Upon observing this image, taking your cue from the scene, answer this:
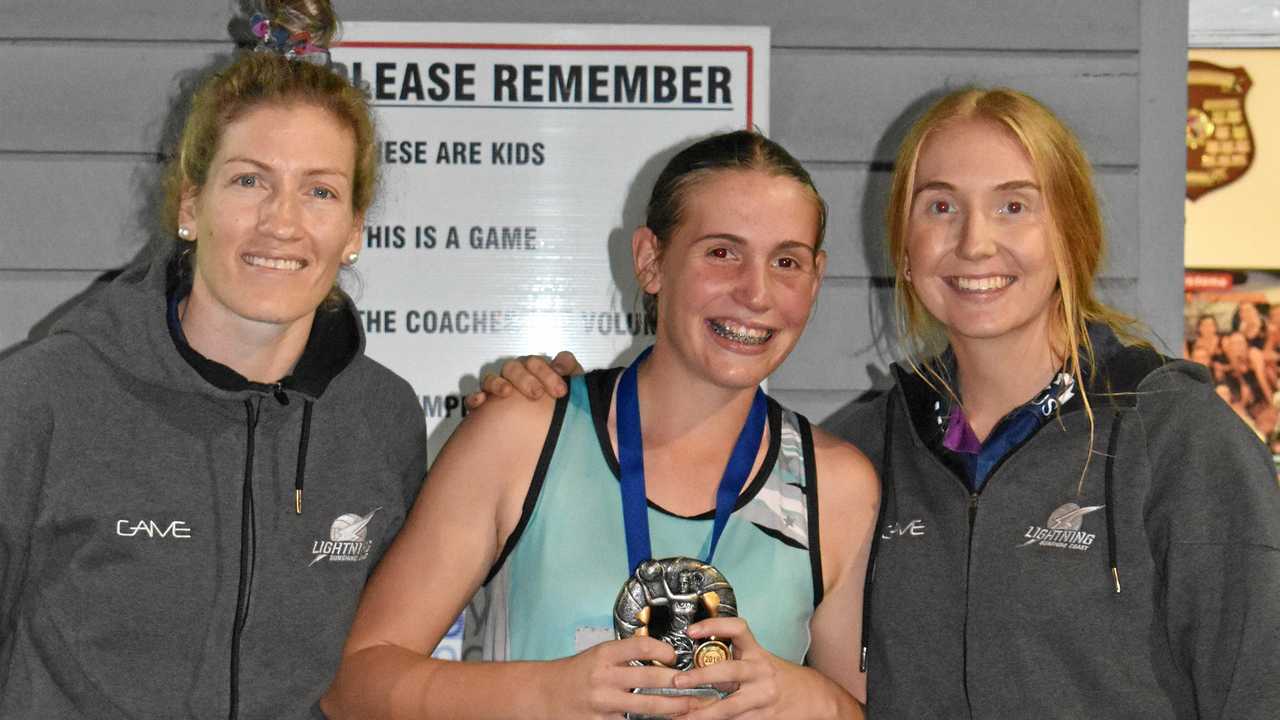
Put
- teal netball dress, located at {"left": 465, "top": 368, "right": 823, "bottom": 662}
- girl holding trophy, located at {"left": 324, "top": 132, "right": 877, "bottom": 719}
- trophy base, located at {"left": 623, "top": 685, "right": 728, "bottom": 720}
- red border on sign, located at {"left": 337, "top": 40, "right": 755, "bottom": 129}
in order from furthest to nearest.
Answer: red border on sign, located at {"left": 337, "top": 40, "right": 755, "bottom": 129} → teal netball dress, located at {"left": 465, "top": 368, "right": 823, "bottom": 662} → girl holding trophy, located at {"left": 324, "top": 132, "right": 877, "bottom": 719} → trophy base, located at {"left": 623, "top": 685, "right": 728, "bottom": 720}

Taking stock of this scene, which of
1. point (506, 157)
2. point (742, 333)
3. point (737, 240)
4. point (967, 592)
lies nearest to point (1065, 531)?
point (967, 592)

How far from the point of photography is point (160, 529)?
6.63 ft

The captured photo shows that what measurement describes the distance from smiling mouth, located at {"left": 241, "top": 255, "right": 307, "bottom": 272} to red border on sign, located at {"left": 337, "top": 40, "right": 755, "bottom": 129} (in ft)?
4.72

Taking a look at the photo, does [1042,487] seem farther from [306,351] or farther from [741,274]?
[306,351]

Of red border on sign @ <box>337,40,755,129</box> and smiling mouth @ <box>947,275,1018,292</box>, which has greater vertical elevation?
red border on sign @ <box>337,40,755,129</box>

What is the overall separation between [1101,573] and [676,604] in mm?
737

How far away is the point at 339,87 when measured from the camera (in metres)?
2.24

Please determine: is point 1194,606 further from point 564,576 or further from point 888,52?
point 888,52

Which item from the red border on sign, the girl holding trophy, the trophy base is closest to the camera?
the trophy base

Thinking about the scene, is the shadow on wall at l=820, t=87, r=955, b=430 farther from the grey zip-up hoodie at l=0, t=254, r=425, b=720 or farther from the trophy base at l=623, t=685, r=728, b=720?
the grey zip-up hoodie at l=0, t=254, r=425, b=720

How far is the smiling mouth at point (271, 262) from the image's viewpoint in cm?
211

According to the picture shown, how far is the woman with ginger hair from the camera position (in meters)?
1.97

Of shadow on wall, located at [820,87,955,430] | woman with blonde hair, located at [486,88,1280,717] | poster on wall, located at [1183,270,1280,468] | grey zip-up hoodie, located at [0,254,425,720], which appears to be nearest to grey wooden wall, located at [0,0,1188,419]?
shadow on wall, located at [820,87,955,430]

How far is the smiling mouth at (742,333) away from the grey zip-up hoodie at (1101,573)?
0.40 meters
